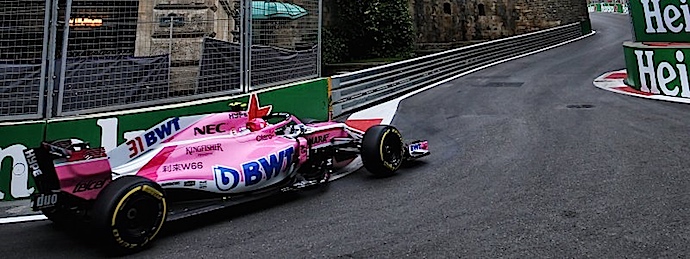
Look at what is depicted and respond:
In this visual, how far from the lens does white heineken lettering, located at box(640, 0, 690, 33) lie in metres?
11.5

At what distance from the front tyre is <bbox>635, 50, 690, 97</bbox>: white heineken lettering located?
11.8 meters

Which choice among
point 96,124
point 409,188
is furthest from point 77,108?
point 409,188

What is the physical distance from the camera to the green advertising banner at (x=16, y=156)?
5.15 m

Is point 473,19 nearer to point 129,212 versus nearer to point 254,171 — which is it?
point 254,171

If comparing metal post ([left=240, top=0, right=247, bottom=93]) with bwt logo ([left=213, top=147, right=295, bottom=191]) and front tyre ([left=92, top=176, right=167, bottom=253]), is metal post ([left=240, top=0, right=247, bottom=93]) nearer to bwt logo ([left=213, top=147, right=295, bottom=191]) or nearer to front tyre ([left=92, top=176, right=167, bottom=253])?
bwt logo ([left=213, top=147, right=295, bottom=191])

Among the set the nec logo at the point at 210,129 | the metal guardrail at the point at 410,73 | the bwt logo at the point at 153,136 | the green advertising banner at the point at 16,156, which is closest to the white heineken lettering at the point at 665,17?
the metal guardrail at the point at 410,73

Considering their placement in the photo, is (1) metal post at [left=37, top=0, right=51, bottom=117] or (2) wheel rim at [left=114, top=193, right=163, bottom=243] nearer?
(2) wheel rim at [left=114, top=193, right=163, bottom=243]

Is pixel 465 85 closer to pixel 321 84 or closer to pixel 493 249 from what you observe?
pixel 321 84

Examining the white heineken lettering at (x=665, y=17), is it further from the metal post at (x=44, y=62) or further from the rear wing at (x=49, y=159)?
the rear wing at (x=49, y=159)

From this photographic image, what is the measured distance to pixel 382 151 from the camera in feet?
19.4

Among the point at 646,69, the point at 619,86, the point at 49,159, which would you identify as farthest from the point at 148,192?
the point at 619,86

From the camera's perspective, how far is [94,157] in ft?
13.2

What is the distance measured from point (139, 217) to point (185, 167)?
26.6 inches

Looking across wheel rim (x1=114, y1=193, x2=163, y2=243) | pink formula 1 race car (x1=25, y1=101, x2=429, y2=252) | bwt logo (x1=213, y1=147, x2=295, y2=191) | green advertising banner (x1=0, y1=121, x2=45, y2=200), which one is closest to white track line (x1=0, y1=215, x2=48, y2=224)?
green advertising banner (x1=0, y1=121, x2=45, y2=200)
